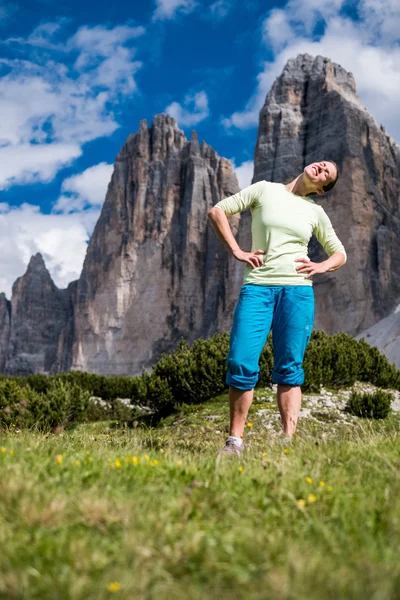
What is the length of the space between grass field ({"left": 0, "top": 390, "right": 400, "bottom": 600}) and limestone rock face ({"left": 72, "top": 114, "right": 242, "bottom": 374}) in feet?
198

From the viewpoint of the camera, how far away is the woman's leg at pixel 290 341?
4730mm

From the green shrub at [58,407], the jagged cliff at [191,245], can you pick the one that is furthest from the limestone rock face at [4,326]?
the green shrub at [58,407]

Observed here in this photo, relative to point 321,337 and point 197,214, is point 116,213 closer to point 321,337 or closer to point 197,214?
point 197,214

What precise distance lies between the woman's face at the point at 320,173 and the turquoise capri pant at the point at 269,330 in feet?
3.15

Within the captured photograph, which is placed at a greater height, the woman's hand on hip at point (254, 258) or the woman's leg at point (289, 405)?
the woman's hand on hip at point (254, 258)

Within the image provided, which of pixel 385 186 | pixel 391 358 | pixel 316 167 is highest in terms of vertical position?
pixel 385 186

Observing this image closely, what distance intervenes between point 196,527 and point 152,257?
223 ft

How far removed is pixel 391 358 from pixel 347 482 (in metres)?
29.5

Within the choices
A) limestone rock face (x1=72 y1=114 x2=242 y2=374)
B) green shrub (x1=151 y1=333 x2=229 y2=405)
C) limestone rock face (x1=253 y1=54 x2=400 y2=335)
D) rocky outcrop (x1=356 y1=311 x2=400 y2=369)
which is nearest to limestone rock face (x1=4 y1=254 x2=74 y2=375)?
limestone rock face (x1=72 y1=114 x2=242 y2=374)

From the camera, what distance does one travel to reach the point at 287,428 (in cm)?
485

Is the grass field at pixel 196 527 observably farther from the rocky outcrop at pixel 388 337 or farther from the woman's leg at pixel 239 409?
the rocky outcrop at pixel 388 337

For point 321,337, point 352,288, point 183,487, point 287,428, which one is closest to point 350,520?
point 183,487

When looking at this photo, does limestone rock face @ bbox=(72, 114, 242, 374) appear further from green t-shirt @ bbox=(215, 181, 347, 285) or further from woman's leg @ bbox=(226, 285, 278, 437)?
woman's leg @ bbox=(226, 285, 278, 437)

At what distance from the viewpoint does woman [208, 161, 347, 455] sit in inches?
181
